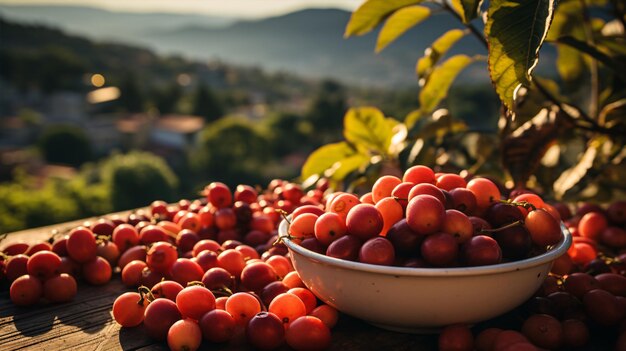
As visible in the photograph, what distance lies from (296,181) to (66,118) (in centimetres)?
6513

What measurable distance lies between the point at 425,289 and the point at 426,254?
8 cm

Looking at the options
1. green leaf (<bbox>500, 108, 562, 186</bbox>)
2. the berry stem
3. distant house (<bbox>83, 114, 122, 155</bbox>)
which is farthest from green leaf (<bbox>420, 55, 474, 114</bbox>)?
distant house (<bbox>83, 114, 122, 155</bbox>)

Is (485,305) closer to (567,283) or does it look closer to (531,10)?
(567,283)

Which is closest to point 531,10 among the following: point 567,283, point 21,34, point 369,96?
point 567,283

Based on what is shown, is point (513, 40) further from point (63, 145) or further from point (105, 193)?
point (63, 145)

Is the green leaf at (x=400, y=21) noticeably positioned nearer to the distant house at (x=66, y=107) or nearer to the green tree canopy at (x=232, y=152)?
the green tree canopy at (x=232, y=152)

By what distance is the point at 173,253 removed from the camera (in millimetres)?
1561

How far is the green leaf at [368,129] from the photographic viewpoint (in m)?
2.39

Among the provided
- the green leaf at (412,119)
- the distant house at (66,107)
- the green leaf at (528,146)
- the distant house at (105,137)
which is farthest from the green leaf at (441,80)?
the distant house at (66,107)

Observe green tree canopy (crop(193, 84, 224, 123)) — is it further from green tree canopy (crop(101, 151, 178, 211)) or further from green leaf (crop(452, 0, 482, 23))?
green leaf (crop(452, 0, 482, 23))

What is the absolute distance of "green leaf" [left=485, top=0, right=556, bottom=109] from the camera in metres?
1.13

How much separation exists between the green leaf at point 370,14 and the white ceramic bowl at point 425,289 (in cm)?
113

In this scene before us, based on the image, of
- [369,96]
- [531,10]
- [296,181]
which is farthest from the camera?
[369,96]

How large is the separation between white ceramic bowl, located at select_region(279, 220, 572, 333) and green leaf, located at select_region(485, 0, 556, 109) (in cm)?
39
